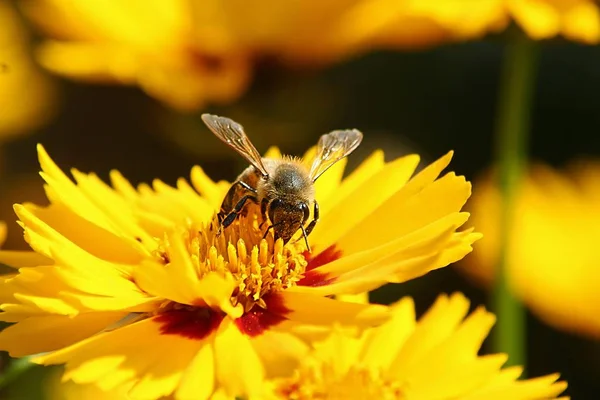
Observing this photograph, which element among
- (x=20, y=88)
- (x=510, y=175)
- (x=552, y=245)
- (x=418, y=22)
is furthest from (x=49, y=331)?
(x=20, y=88)

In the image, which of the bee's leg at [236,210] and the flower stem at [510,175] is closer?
the bee's leg at [236,210]

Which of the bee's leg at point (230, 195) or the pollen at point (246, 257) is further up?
the bee's leg at point (230, 195)

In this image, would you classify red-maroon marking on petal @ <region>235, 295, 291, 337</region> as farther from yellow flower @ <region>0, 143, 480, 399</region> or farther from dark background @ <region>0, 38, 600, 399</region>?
dark background @ <region>0, 38, 600, 399</region>

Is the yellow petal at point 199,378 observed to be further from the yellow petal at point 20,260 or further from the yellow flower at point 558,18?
the yellow flower at point 558,18

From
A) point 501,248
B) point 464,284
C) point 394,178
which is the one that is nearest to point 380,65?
point 464,284

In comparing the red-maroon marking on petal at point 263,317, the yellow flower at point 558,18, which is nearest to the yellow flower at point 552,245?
the yellow flower at point 558,18

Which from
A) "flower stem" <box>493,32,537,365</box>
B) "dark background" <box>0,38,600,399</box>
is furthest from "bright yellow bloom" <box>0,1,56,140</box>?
"flower stem" <box>493,32,537,365</box>

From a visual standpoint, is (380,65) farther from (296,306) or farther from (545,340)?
(296,306)
